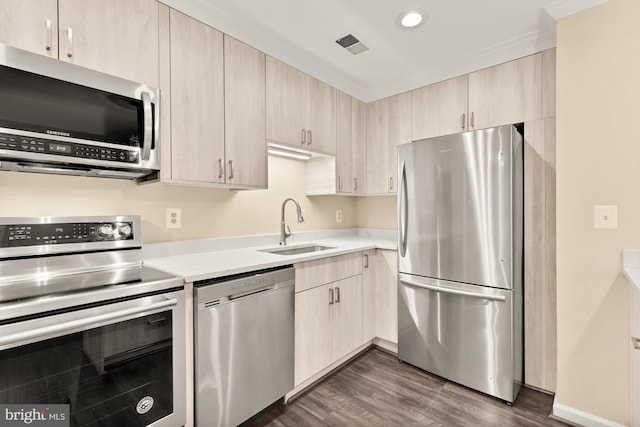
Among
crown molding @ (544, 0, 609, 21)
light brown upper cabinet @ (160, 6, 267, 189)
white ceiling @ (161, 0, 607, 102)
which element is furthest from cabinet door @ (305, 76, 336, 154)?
crown molding @ (544, 0, 609, 21)

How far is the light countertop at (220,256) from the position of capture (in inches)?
61.7

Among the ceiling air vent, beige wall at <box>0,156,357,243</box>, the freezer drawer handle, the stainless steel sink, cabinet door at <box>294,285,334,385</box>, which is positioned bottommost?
cabinet door at <box>294,285,334,385</box>

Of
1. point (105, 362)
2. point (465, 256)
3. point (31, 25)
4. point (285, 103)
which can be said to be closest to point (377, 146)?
point (285, 103)

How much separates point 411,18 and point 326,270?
1.75 meters

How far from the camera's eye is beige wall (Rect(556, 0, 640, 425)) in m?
1.59

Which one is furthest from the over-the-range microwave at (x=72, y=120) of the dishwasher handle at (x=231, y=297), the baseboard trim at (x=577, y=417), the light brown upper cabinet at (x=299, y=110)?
the baseboard trim at (x=577, y=417)

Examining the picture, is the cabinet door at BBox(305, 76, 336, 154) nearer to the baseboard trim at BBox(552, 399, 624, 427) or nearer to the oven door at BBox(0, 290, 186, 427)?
the oven door at BBox(0, 290, 186, 427)

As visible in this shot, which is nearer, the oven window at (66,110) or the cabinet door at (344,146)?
the oven window at (66,110)

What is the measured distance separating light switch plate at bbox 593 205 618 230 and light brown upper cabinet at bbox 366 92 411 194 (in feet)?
4.91

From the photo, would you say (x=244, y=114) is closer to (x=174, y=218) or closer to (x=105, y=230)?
Result: (x=174, y=218)

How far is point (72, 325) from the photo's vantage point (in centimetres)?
109

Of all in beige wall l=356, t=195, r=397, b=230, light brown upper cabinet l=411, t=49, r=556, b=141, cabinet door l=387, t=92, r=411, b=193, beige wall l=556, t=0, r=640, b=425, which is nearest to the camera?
beige wall l=556, t=0, r=640, b=425

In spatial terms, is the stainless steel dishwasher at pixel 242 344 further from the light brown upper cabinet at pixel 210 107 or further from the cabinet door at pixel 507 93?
the cabinet door at pixel 507 93

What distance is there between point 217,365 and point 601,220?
220 centimetres
